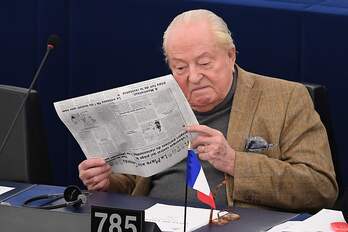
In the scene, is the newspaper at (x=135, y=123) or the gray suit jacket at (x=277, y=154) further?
the gray suit jacket at (x=277, y=154)

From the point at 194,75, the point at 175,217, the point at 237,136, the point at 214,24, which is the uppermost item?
the point at 214,24

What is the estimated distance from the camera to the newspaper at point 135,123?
7.10 ft

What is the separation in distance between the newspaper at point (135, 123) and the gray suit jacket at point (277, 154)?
173 mm

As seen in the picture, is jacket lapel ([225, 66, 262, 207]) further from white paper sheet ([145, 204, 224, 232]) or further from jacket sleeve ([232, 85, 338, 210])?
white paper sheet ([145, 204, 224, 232])

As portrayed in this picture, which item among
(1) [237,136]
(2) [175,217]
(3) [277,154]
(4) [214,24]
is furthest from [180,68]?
(2) [175,217]

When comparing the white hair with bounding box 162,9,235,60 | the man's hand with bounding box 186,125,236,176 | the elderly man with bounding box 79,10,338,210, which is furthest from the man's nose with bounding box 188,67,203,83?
the man's hand with bounding box 186,125,236,176

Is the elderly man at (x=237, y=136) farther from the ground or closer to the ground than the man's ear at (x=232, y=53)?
closer to the ground

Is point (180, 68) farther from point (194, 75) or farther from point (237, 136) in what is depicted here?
point (237, 136)

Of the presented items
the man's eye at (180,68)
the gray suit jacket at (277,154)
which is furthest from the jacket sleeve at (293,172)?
the man's eye at (180,68)

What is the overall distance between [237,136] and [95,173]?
0.44 meters

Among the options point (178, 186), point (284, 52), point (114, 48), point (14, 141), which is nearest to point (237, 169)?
point (178, 186)

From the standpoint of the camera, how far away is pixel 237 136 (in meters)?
2.38

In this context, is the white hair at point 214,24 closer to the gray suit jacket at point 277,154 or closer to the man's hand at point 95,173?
the gray suit jacket at point 277,154

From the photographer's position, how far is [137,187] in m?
2.50
